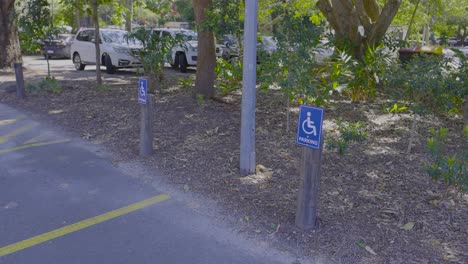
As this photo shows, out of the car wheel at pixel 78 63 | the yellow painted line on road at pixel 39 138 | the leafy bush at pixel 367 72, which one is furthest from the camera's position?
the car wheel at pixel 78 63

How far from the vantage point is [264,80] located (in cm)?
672

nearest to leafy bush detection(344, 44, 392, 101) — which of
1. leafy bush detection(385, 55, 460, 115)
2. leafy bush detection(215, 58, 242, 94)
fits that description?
leafy bush detection(385, 55, 460, 115)

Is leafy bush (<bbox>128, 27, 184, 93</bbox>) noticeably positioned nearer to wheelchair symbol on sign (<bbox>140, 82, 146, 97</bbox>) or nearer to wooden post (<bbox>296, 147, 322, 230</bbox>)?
wheelchair symbol on sign (<bbox>140, 82, 146, 97</bbox>)

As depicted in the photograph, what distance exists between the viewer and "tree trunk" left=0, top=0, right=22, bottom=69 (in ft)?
48.4

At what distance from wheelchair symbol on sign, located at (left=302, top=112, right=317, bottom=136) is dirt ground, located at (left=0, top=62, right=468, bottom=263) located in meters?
0.92

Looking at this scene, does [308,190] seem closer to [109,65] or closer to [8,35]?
[109,65]

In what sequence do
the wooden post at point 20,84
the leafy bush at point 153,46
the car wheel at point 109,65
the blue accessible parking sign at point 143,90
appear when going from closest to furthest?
the blue accessible parking sign at point 143,90
the leafy bush at point 153,46
the wooden post at point 20,84
the car wheel at point 109,65

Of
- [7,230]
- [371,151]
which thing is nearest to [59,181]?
[7,230]

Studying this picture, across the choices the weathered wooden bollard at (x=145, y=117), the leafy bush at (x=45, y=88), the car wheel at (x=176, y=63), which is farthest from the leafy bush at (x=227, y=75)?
the car wheel at (x=176, y=63)

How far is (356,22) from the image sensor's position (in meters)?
10.4

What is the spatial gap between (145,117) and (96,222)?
81.1 inches

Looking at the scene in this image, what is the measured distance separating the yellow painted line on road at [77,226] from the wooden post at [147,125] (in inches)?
51.9

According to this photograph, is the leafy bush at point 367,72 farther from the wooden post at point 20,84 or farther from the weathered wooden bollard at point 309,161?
the wooden post at point 20,84

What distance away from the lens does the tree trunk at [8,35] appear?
14758mm
